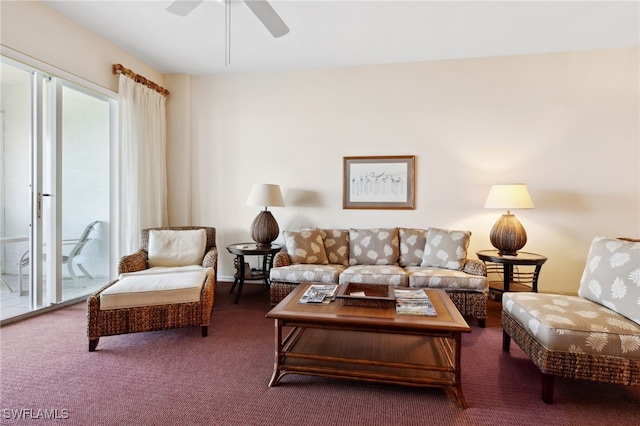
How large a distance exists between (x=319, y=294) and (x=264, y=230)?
5.27 feet

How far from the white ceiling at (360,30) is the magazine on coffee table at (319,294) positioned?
237 cm

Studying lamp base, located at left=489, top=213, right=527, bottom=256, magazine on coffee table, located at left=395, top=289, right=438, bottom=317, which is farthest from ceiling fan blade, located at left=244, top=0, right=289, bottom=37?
lamp base, located at left=489, top=213, right=527, bottom=256

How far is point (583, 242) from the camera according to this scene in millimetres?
3561

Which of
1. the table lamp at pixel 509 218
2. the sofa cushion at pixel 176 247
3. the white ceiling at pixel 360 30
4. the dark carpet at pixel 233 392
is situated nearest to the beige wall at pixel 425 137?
the white ceiling at pixel 360 30

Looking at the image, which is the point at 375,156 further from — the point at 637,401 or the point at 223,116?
the point at 637,401

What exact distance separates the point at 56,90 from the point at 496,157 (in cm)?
463

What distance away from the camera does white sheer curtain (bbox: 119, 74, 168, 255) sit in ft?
11.9

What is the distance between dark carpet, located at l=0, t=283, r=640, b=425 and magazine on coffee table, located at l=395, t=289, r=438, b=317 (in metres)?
0.43

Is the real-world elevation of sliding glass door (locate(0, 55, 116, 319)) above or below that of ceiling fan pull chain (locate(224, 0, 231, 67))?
below

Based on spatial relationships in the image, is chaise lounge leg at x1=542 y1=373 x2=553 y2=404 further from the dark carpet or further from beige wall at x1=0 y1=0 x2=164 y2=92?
beige wall at x1=0 y1=0 x2=164 y2=92

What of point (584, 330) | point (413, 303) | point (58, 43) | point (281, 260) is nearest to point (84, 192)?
point (58, 43)

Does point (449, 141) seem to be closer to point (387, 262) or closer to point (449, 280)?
point (387, 262)

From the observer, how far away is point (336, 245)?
12.1ft

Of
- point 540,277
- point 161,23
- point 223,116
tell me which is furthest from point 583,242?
point 161,23
